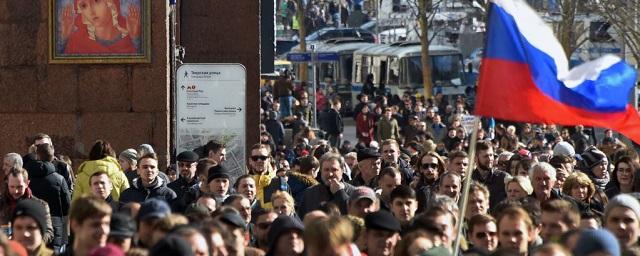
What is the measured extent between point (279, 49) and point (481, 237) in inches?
2301

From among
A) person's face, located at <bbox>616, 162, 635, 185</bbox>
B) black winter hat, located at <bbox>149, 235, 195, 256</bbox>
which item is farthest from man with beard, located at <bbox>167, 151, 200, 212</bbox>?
black winter hat, located at <bbox>149, 235, 195, 256</bbox>

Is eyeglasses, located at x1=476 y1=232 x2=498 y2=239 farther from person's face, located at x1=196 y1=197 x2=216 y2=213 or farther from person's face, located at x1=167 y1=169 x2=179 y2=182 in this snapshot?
person's face, located at x1=167 y1=169 x2=179 y2=182

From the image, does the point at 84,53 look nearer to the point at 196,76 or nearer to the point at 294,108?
the point at 196,76

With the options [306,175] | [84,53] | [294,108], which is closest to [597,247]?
[306,175]

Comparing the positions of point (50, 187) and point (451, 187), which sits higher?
point (451, 187)

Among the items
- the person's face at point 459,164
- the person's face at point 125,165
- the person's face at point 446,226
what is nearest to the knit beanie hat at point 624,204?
the person's face at point 446,226

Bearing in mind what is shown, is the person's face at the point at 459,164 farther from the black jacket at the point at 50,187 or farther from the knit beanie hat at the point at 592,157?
the black jacket at the point at 50,187

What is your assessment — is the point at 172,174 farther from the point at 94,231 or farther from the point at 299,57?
the point at 299,57

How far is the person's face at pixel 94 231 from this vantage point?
1010cm

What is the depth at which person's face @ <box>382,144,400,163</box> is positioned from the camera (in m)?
18.2

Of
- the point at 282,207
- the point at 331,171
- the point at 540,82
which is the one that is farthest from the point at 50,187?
the point at 540,82

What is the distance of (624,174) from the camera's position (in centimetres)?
1625

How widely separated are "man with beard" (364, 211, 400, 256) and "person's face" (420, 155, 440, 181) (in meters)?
4.77

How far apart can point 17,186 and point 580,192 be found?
4398 millimetres
